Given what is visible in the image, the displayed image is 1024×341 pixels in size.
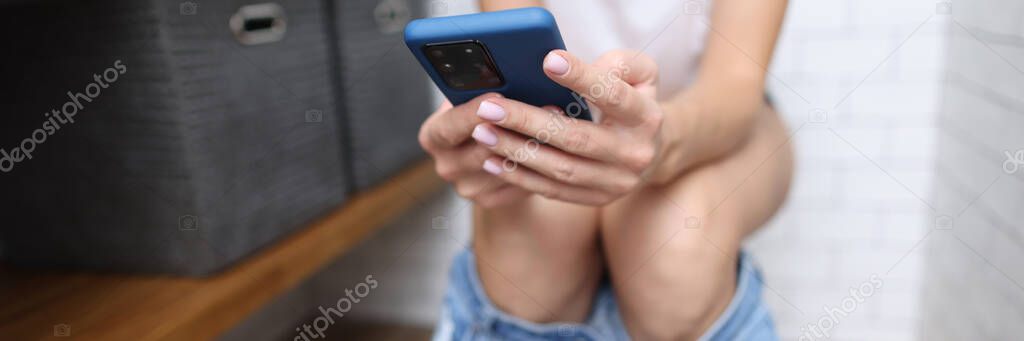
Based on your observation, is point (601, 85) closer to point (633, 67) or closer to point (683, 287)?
point (633, 67)

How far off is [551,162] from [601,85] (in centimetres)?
8

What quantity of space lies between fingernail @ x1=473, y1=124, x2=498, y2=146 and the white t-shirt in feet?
1.27

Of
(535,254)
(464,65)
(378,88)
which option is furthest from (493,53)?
(378,88)

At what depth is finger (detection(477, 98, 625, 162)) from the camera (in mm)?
563

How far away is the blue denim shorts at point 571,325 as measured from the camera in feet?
2.34

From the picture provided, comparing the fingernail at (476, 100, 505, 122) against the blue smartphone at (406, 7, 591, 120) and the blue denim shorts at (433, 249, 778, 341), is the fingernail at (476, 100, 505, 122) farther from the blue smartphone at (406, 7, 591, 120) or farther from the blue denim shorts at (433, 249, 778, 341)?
the blue denim shorts at (433, 249, 778, 341)

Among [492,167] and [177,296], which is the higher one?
[492,167]

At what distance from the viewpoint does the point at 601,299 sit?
813 mm

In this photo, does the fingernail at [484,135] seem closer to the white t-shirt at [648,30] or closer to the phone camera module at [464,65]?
the phone camera module at [464,65]

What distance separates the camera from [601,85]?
0.55 meters

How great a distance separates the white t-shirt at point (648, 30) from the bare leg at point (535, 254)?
256 millimetres

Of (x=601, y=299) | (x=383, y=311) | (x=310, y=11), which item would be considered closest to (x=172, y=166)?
(x=310, y=11)

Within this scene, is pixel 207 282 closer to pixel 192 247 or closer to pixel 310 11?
pixel 192 247

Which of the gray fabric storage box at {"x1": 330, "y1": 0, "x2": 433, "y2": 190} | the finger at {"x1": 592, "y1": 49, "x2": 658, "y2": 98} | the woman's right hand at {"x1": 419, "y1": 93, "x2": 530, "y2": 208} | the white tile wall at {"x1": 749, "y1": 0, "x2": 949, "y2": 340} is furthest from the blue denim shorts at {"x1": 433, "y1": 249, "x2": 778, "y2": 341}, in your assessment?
the white tile wall at {"x1": 749, "y1": 0, "x2": 949, "y2": 340}
